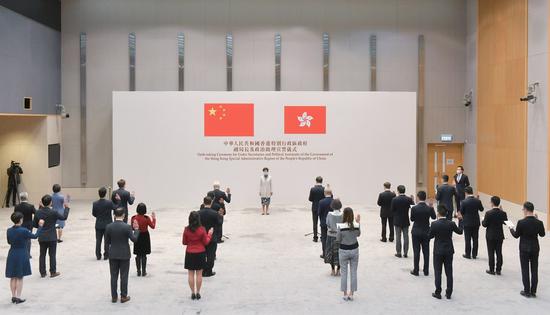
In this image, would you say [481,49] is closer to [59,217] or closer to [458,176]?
[458,176]

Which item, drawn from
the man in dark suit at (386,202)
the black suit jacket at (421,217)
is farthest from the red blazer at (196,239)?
the man in dark suit at (386,202)

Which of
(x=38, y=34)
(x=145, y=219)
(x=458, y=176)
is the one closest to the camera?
(x=145, y=219)

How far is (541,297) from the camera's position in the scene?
9.04 meters

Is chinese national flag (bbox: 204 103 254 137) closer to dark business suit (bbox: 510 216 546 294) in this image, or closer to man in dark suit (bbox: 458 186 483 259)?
man in dark suit (bbox: 458 186 483 259)

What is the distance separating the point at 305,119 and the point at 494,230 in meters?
10.1

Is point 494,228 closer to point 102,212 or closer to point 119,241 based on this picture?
point 119,241

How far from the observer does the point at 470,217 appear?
37.4 ft

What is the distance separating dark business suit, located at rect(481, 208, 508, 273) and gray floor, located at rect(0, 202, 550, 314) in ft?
0.97

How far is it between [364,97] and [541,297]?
1144 centimetres

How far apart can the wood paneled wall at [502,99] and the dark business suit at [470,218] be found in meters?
5.42

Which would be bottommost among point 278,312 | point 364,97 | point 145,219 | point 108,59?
point 278,312

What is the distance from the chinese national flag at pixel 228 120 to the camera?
63.8ft

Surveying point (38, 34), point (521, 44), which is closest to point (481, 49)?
point (521, 44)

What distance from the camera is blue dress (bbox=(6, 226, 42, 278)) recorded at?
339 inches
